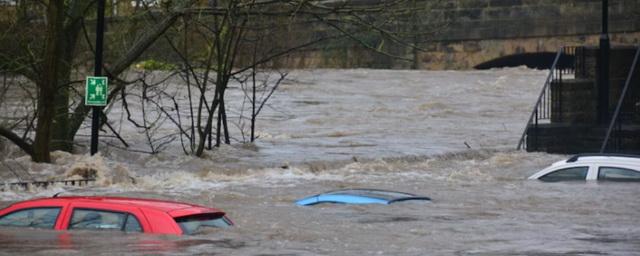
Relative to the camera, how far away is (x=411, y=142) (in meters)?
32.3

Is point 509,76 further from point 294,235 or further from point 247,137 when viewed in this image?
point 294,235

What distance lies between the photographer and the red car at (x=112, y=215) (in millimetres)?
12703

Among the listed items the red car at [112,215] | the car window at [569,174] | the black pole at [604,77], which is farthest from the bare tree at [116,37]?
the red car at [112,215]

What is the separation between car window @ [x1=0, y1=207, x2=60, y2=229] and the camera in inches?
519

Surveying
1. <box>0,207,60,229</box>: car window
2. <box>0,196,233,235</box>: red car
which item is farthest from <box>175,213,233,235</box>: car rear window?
<box>0,207,60,229</box>: car window

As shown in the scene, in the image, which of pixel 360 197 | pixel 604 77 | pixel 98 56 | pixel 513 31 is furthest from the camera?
pixel 513 31

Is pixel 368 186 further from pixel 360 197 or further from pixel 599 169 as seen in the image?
pixel 360 197

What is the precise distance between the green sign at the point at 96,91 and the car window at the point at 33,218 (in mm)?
8567

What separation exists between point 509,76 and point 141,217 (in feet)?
131

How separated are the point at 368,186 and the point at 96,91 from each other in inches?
179

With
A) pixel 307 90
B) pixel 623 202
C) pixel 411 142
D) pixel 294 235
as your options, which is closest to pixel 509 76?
pixel 307 90

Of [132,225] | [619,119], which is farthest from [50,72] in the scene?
[619,119]

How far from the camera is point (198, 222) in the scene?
42.9ft

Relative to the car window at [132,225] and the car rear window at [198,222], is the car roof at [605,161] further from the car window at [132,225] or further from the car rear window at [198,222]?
the car window at [132,225]
